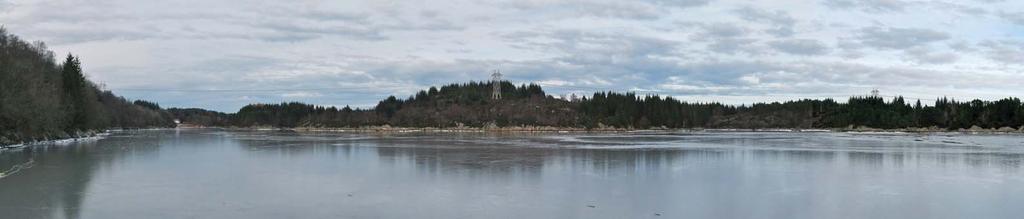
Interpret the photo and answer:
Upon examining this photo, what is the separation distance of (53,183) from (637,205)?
12.5 meters

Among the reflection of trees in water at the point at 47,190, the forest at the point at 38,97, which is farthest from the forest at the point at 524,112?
the reflection of trees in water at the point at 47,190

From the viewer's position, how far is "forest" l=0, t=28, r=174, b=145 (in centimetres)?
3494

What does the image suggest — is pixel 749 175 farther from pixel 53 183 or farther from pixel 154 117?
pixel 154 117

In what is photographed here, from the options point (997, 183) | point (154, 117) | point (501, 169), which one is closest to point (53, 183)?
point (501, 169)

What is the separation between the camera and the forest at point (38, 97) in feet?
115

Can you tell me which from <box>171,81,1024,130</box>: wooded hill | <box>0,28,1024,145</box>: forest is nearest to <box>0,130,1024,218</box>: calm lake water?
<box>0,28,1024,145</box>: forest

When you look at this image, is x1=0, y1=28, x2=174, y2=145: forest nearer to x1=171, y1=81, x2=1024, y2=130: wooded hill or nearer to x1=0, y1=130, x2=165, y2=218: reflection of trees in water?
x1=0, y1=130, x2=165, y2=218: reflection of trees in water

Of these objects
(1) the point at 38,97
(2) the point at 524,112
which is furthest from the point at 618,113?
(1) the point at 38,97

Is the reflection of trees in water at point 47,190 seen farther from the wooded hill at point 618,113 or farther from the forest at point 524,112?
the wooded hill at point 618,113

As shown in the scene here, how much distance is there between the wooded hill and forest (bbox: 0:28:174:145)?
87.8 m

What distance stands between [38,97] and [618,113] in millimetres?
109264

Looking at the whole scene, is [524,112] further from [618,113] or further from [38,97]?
[38,97]

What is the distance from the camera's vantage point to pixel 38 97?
38.8 metres

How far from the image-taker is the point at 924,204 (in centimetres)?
1227
